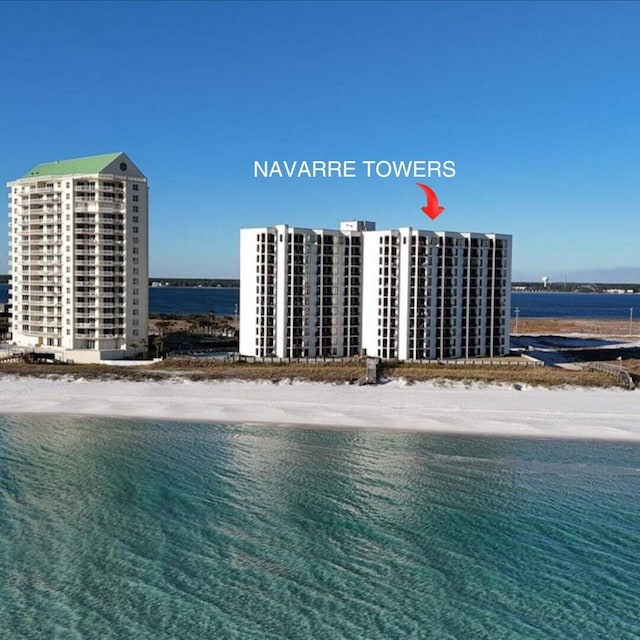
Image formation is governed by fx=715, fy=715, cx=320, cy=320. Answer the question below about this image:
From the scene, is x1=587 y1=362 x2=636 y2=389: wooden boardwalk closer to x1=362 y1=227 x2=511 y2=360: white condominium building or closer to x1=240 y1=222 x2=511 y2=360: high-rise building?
x1=362 y1=227 x2=511 y2=360: white condominium building

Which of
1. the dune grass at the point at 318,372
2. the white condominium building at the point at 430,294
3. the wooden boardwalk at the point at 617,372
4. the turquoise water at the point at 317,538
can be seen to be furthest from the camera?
the white condominium building at the point at 430,294

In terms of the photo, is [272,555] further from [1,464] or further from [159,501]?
[1,464]

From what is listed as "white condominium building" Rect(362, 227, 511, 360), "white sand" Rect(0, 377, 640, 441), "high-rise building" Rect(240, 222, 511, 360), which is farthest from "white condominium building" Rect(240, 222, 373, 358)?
"white sand" Rect(0, 377, 640, 441)

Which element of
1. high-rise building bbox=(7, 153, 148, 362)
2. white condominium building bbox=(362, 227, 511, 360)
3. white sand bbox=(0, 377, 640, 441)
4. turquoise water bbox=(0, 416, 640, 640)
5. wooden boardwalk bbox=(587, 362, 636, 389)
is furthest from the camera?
high-rise building bbox=(7, 153, 148, 362)

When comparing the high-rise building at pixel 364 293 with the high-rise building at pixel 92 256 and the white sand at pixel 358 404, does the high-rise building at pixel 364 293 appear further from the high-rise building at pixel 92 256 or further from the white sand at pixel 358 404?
the high-rise building at pixel 92 256

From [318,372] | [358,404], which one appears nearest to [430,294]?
[318,372]

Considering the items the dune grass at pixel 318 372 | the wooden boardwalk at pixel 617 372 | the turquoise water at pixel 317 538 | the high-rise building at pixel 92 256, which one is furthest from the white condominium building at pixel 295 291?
the wooden boardwalk at pixel 617 372
